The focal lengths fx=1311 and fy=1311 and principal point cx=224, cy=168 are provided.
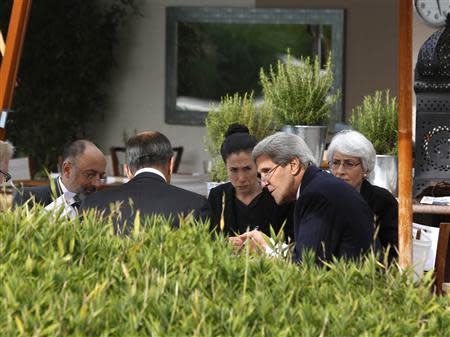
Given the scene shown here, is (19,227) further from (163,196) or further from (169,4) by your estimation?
(169,4)

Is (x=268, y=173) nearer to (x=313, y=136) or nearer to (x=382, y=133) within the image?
(x=313, y=136)

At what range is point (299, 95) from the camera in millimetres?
6531

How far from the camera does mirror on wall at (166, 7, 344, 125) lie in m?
13.4

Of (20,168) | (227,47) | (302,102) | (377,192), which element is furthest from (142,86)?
(377,192)

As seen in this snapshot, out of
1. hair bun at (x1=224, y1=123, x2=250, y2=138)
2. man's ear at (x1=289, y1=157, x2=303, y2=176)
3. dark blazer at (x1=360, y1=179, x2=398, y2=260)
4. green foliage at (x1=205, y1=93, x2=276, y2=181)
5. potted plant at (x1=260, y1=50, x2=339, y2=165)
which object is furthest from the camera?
green foliage at (x1=205, y1=93, x2=276, y2=181)

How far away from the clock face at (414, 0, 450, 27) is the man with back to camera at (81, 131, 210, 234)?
15.1ft

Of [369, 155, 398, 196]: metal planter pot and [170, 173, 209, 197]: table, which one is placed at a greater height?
[369, 155, 398, 196]: metal planter pot

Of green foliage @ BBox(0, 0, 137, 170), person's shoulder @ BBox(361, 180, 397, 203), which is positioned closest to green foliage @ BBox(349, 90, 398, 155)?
person's shoulder @ BBox(361, 180, 397, 203)

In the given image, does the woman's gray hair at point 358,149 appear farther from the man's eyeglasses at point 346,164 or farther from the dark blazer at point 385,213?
the dark blazer at point 385,213

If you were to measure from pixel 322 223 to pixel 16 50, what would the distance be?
6.66 feet

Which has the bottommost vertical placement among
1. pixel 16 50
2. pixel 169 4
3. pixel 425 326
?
pixel 425 326

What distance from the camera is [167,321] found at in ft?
8.04

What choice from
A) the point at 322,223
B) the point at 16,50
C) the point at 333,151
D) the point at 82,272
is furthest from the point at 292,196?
the point at 82,272

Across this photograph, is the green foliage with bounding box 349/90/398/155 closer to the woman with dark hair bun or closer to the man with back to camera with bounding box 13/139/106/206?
the woman with dark hair bun
